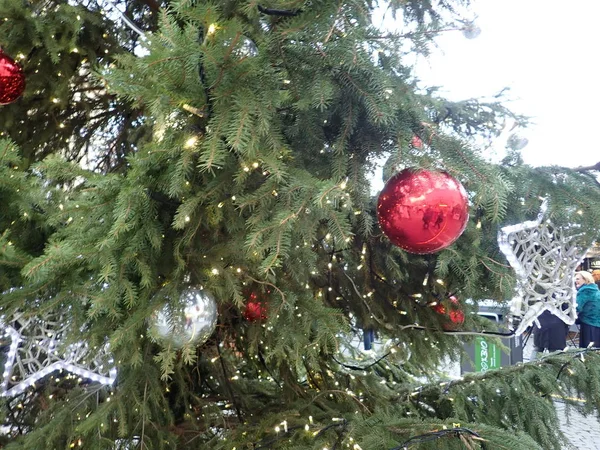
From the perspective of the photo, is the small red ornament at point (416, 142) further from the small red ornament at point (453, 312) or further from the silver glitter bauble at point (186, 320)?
the small red ornament at point (453, 312)

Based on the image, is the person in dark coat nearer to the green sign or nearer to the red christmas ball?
the green sign

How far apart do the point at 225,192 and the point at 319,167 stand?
1.02 ft

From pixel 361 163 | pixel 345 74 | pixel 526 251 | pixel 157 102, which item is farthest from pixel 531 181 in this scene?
pixel 157 102

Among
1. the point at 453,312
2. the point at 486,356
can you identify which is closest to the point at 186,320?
the point at 453,312

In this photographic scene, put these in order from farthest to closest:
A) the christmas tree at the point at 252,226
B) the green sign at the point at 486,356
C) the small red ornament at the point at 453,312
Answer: the green sign at the point at 486,356 < the small red ornament at the point at 453,312 < the christmas tree at the point at 252,226

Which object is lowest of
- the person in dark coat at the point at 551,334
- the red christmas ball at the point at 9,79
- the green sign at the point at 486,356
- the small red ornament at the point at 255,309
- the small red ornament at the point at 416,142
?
the green sign at the point at 486,356

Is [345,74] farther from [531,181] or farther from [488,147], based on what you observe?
[531,181]

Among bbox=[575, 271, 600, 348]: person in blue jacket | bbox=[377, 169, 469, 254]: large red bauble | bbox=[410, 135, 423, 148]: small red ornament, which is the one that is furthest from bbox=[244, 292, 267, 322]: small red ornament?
bbox=[575, 271, 600, 348]: person in blue jacket

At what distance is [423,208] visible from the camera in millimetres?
1196

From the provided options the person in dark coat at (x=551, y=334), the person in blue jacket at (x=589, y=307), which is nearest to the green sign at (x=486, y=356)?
the person in dark coat at (x=551, y=334)

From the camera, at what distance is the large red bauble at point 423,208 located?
1.19 metres

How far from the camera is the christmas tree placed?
111 centimetres

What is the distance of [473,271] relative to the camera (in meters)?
1.80

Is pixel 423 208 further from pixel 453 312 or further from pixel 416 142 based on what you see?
pixel 453 312
